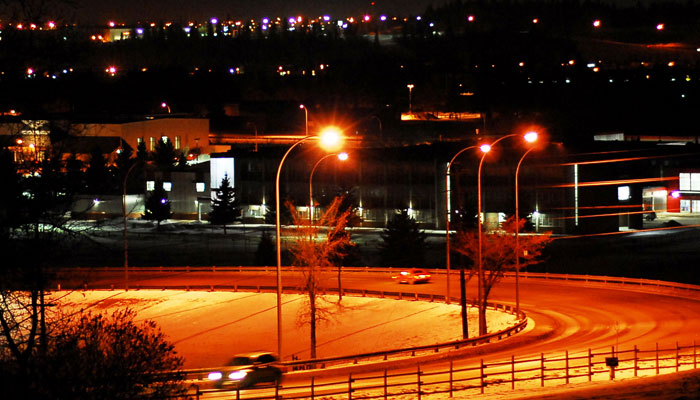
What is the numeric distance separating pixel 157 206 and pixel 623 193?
36479mm

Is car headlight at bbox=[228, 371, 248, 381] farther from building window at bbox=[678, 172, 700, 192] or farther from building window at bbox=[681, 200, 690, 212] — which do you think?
building window at bbox=[681, 200, 690, 212]

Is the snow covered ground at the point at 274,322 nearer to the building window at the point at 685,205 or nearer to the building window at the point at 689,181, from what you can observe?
the building window at the point at 689,181

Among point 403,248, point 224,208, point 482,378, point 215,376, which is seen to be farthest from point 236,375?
point 224,208

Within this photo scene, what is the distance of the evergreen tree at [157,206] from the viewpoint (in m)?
75.2

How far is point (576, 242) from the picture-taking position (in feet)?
204

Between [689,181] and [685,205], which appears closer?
[689,181]

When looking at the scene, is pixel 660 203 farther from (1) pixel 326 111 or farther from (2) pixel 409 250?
(1) pixel 326 111

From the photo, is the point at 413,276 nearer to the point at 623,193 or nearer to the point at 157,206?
the point at 623,193

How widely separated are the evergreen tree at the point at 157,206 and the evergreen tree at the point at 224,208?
158 inches

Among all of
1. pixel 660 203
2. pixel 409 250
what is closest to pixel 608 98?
pixel 660 203

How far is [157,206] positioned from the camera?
246 feet

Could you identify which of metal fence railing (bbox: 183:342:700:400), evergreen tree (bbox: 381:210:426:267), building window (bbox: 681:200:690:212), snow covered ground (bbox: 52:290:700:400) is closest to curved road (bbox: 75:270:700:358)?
snow covered ground (bbox: 52:290:700:400)

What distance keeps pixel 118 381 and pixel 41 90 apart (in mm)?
4310

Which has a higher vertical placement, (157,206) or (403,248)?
(157,206)
